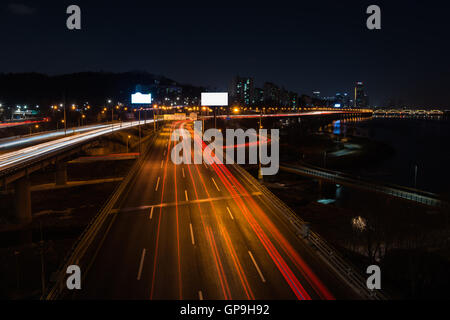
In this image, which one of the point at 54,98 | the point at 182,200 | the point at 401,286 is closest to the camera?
the point at 401,286

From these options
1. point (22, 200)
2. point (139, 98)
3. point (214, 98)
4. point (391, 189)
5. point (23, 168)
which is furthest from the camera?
point (139, 98)

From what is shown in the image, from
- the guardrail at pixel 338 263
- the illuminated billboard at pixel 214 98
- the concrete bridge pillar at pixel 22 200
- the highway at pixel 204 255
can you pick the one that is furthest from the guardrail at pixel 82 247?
the illuminated billboard at pixel 214 98

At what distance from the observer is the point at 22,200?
2736cm

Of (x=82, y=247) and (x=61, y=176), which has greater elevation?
(x=61, y=176)

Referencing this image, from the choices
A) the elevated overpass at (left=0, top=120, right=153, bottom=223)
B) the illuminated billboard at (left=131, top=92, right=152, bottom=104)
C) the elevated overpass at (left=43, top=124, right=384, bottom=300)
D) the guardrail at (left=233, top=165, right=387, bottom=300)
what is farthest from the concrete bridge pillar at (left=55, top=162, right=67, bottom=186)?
the illuminated billboard at (left=131, top=92, right=152, bottom=104)

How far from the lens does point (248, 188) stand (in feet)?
93.9

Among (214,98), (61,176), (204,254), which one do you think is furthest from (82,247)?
(214,98)

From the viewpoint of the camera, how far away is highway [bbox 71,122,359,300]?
508 inches

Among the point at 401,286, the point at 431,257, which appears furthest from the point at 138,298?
the point at 431,257

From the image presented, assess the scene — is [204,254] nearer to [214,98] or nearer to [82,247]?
[82,247]

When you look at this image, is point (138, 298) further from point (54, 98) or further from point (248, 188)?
point (54, 98)

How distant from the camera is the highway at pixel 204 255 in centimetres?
1291

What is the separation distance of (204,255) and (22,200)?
20.4 m
